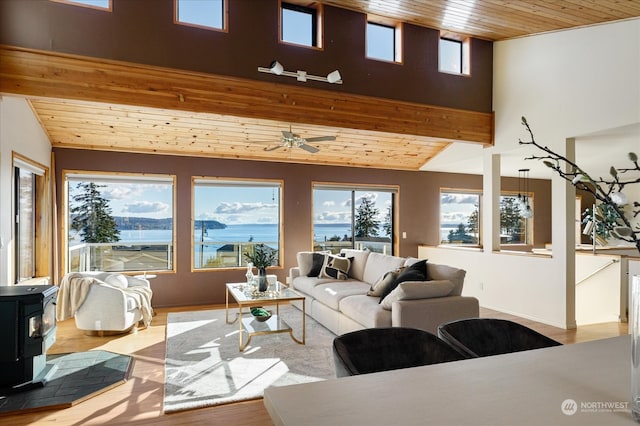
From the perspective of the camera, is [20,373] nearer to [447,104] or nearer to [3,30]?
[3,30]

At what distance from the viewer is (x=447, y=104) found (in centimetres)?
597

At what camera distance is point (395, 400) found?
3.35 ft

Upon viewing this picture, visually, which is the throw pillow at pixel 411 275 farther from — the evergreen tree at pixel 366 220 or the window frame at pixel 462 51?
the evergreen tree at pixel 366 220

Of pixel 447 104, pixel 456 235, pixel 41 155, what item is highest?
pixel 447 104

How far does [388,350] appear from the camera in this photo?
158 centimetres

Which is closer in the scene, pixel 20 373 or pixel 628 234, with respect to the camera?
pixel 628 234

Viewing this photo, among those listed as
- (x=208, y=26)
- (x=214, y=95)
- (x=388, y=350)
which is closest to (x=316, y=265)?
(x=214, y=95)

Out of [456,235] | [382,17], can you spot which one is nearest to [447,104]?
[382,17]

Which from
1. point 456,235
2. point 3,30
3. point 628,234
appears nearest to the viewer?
point 628,234

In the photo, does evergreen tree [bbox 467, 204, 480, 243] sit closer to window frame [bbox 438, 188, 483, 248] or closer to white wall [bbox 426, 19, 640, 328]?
window frame [bbox 438, 188, 483, 248]

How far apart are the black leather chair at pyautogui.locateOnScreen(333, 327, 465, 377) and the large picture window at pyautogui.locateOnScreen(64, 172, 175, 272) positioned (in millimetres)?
5645

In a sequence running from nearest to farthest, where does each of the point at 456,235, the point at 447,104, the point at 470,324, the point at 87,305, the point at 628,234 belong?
the point at 628,234 < the point at 470,324 < the point at 87,305 < the point at 447,104 < the point at 456,235

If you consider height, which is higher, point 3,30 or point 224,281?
point 3,30

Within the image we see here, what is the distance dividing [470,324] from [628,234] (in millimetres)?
1006
